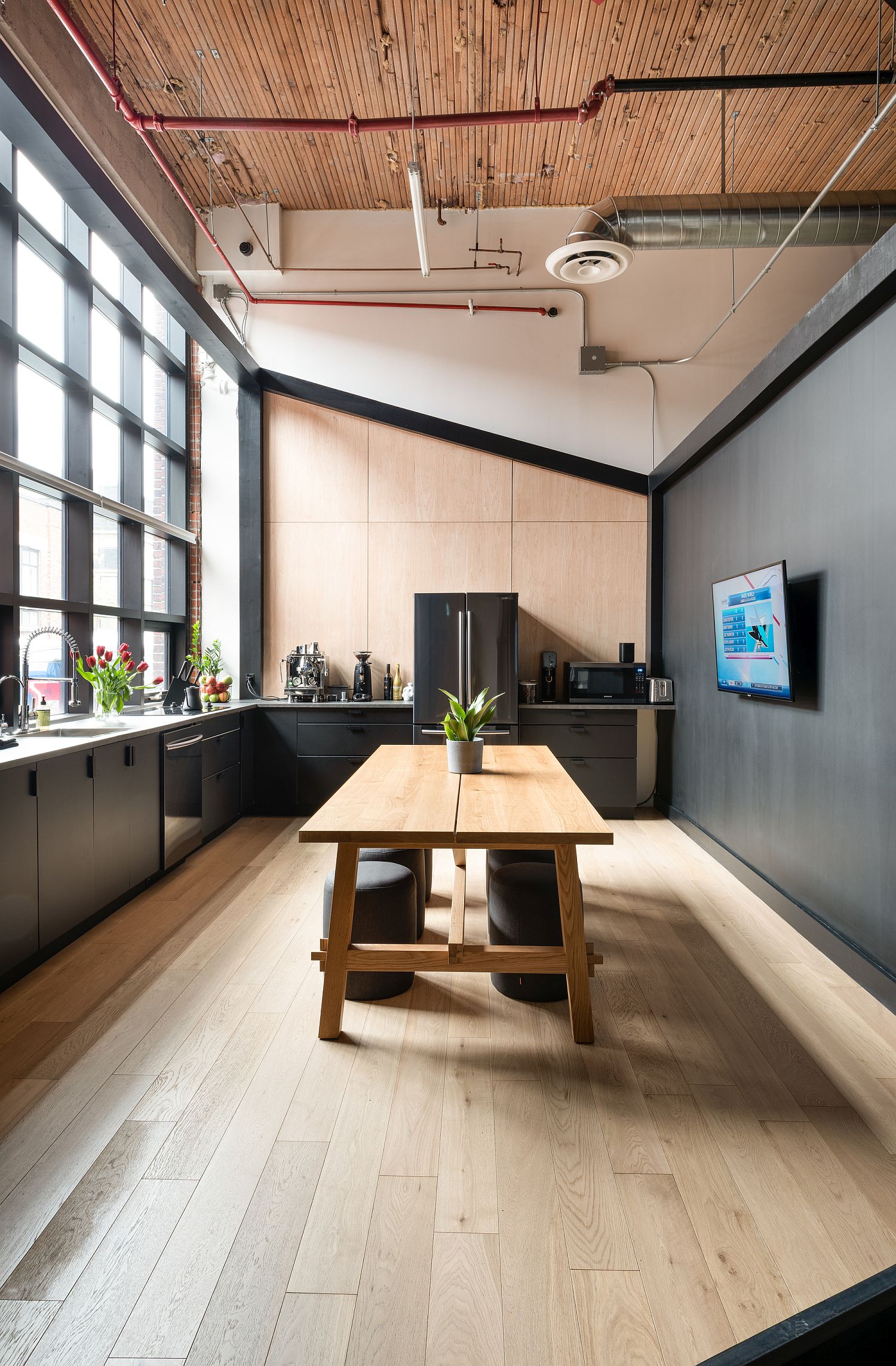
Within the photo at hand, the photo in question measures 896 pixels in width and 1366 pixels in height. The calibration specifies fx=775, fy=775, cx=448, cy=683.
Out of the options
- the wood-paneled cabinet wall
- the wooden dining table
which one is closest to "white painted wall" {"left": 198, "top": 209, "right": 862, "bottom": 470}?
the wood-paneled cabinet wall

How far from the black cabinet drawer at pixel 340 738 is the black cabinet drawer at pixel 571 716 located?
875 millimetres

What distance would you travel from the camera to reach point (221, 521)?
21.2ft

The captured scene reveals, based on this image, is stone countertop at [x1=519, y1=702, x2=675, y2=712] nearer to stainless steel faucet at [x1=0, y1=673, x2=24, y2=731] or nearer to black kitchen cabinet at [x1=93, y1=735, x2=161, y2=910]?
black kitchen cabinet at [x1=93, y1=735, x2=161, y2=910]

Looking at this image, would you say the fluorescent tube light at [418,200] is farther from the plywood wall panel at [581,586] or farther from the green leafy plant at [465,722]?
the green leafy plant at [465,722]

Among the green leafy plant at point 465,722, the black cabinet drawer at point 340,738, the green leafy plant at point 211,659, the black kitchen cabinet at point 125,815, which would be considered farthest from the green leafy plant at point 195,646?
the green leafy plant at point 465,722

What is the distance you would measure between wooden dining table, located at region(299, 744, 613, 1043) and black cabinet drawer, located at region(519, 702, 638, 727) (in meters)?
2.98

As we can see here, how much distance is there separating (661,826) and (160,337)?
5.35 metres

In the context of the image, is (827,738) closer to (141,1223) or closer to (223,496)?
(141,1223)

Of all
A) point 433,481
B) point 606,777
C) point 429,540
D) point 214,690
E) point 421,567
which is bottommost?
point 606,777

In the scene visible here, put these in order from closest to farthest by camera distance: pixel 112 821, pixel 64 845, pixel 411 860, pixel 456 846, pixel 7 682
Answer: pixel 456 846
pixel 64 845
pixel 411 860
pixel 112 821
pixel 7 682

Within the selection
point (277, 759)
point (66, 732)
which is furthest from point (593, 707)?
point (66, 732)

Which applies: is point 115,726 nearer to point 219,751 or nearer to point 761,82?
point 219,751

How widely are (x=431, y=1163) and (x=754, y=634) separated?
2929mm

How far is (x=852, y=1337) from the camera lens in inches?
22.1
